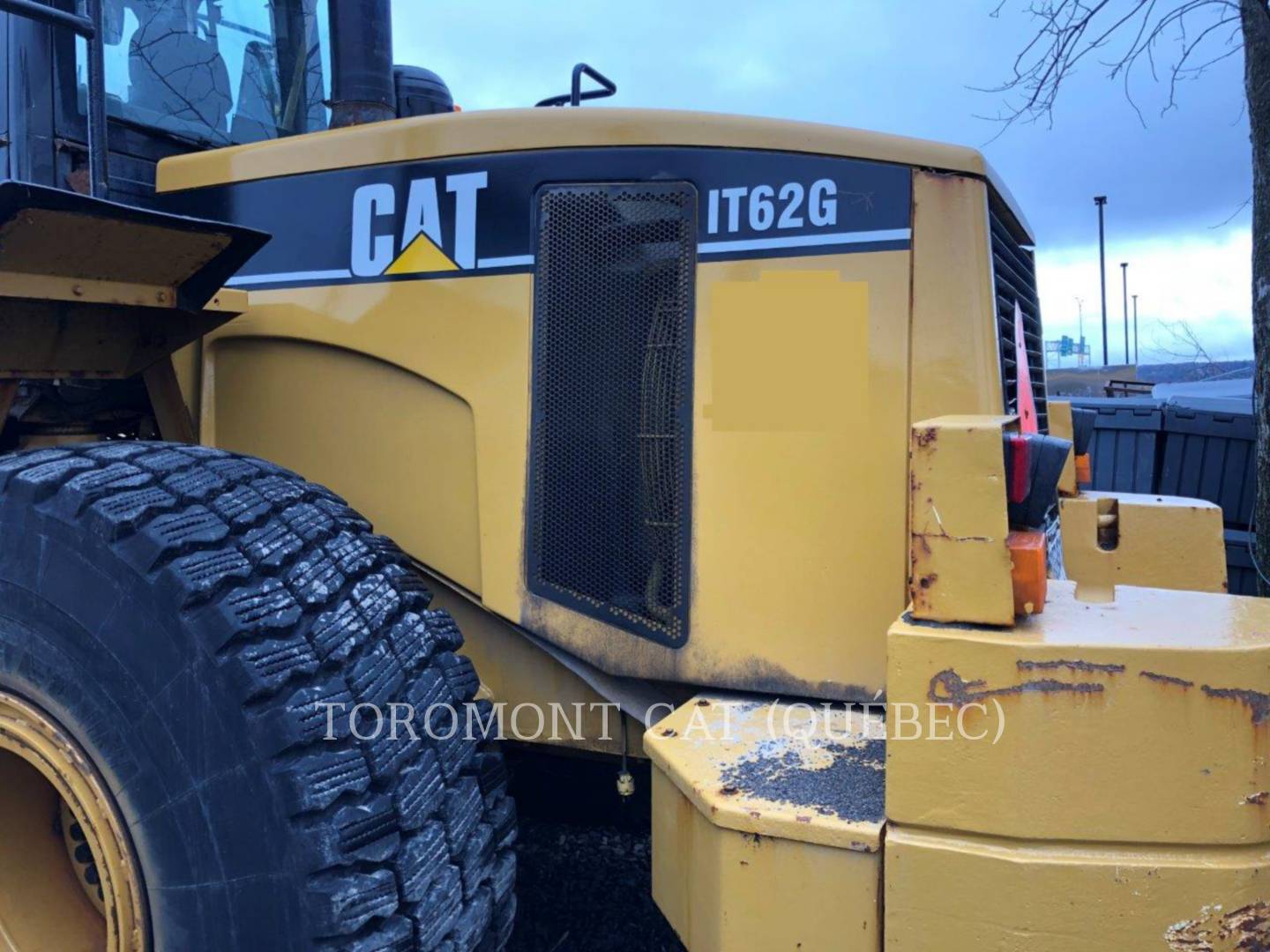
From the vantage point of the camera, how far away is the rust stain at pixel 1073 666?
1.54 m

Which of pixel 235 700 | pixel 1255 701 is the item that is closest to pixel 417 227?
pixel 235 700

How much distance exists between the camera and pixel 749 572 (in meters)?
2.11

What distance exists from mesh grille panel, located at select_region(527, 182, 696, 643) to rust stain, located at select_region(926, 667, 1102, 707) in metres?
0.65

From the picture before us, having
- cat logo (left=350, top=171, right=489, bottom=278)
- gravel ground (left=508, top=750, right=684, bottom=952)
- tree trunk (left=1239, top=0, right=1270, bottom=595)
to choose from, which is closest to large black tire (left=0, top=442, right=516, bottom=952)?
cat logo (left=350, top=171, right=489, bottom=278)

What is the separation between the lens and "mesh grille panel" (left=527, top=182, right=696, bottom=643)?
215 cm

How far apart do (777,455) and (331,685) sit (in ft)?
3.02

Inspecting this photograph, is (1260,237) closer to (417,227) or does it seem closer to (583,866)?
(583,866)

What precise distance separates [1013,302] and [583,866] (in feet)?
6.89

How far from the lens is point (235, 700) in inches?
67.3

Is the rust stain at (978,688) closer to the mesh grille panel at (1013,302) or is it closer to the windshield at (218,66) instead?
the mesh grille panel at (1013,302)

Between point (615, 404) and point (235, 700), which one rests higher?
point (615, 404)

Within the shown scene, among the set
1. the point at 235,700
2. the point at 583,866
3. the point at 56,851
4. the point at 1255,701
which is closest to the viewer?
the point at 1255,701

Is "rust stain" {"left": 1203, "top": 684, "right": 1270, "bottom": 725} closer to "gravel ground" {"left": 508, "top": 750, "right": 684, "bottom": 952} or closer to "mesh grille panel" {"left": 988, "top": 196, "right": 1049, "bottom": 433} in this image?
"mesh grille panel" {"left": 988, "top": 196, "right": 1049, "bottom": 433}

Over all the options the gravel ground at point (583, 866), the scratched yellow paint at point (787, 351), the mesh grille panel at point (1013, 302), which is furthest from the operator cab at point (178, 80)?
the gravel ground at point (583, 866)
